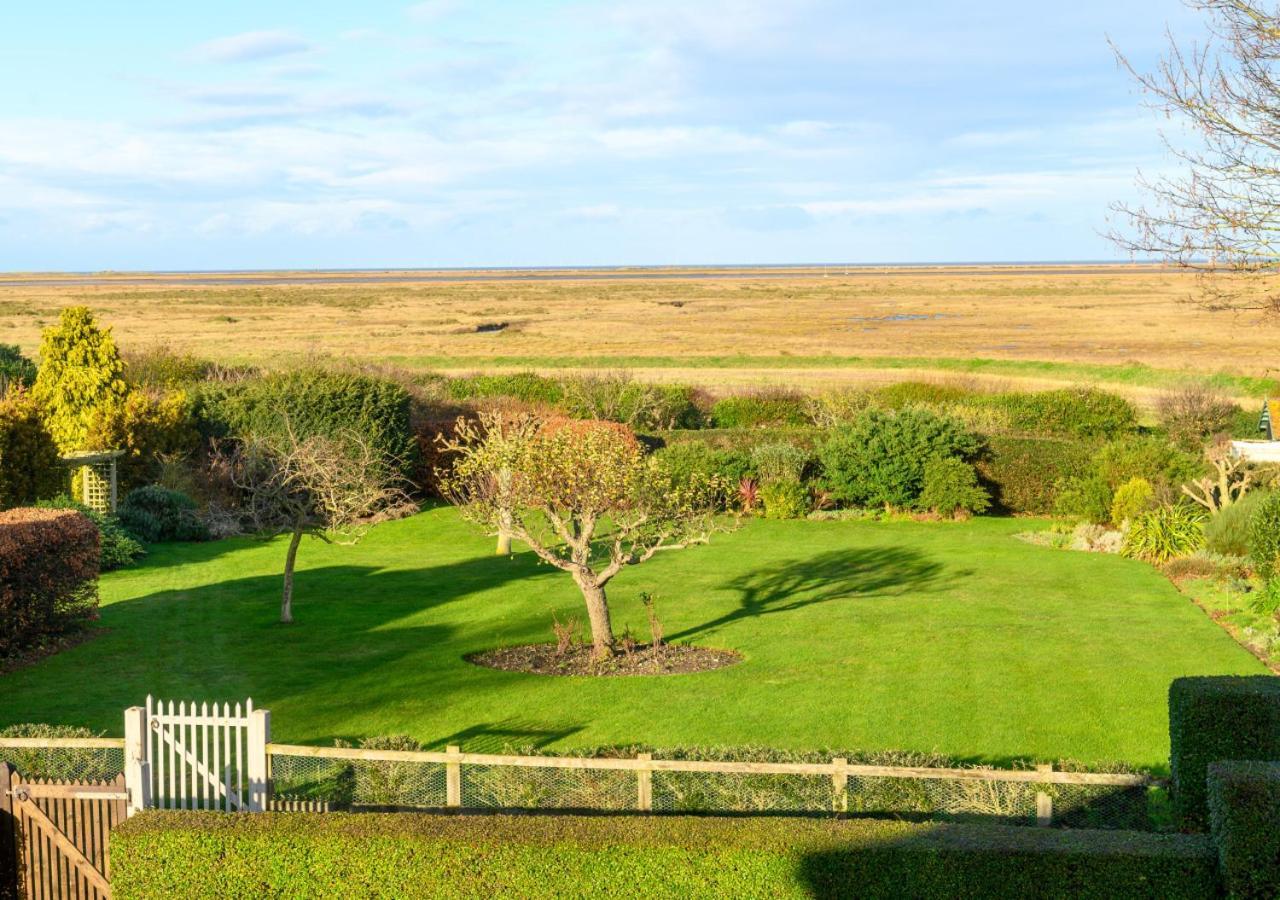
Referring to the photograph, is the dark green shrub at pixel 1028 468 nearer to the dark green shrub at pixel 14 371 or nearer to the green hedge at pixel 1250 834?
the green hedge at pixel 1250 834

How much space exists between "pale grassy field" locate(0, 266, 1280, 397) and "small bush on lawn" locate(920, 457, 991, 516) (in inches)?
879

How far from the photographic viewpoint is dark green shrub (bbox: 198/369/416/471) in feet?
109

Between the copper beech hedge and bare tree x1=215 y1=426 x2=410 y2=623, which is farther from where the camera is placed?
bare tree x1=215 y1=426 x2=410 y2=623

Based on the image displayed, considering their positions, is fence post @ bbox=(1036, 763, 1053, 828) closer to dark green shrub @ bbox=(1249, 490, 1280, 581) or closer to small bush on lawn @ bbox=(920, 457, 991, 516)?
dark green shrub @ bbox=(1249, 490, 1280, 581)

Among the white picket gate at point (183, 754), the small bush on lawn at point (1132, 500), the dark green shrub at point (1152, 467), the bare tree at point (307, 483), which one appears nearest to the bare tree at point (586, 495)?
the bare tree at point (307, 483)

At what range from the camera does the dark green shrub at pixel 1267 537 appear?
22.4 meters

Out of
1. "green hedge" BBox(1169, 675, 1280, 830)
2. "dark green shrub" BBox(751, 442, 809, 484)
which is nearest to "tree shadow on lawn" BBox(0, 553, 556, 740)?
"green hedge" BBox(1169, 675, 1280, 830)

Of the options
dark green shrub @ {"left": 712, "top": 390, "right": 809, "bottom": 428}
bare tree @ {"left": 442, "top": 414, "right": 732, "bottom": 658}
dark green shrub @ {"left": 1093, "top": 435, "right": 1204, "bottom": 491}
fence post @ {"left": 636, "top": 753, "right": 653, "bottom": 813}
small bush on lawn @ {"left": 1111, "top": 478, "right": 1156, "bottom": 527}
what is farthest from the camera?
dark green shrub @ {"left": 712, "top": 390, "right": 809, "bottom": 428}

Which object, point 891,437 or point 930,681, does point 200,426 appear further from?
point 930,681

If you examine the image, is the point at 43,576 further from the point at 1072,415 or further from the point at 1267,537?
the point at 1072,415

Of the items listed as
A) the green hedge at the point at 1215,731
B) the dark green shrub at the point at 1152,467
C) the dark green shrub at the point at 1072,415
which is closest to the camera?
the green hedge at the point at 1215,731

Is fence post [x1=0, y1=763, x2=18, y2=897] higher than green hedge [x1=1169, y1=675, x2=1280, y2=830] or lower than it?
lower

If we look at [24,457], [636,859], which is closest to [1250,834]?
[636,859]

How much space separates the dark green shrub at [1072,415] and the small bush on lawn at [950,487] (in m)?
7.45
